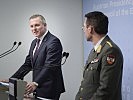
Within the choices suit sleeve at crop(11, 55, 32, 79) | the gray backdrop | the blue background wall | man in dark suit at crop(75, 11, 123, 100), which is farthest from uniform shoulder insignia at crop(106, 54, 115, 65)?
the gray backdrop

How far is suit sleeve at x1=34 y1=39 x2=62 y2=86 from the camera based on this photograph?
288 centimetres

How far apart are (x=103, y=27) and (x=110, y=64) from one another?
1.07ft

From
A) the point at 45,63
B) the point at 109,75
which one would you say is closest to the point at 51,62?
the point at 45,63

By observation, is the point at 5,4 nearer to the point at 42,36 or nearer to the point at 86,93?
the point at 42,36

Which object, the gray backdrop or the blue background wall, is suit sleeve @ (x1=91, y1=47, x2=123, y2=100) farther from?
the gray backdrop

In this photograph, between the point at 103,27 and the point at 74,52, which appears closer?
the point at 103,27

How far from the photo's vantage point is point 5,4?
4332 millimetres

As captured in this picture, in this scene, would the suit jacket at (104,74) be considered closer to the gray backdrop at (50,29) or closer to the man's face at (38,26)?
the man's face at (38,26)

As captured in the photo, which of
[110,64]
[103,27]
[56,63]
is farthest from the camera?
[56,63]

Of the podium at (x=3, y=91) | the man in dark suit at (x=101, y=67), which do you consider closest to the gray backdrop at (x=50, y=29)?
the podium at (x=3, y=91)

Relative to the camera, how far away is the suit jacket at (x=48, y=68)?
2.91m

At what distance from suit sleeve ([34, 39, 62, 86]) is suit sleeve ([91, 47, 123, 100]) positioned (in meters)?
0.88

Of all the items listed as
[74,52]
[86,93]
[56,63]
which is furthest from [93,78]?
[74,52]

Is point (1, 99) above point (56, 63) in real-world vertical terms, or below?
below
